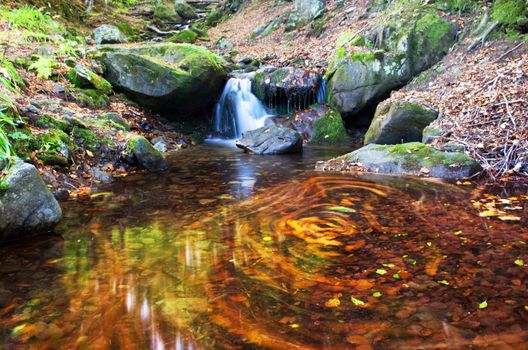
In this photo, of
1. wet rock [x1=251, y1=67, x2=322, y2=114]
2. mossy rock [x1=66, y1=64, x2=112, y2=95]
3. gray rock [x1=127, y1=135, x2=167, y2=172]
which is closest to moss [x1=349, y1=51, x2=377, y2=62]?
wet rock [x1=251, y1=67, x2=322, y2=114]

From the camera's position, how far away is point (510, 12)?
29.6ft

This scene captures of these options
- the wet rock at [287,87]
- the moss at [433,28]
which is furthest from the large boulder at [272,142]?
the moss at [433,28]

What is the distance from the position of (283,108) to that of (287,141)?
3.00 metres

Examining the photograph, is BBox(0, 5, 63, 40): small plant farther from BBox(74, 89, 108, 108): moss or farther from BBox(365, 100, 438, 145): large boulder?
BBox(365, 100, 438, 145): large boulder

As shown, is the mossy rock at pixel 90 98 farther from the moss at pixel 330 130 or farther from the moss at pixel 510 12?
the moss at pixel 510 12

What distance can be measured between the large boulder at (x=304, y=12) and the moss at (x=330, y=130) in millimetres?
7469

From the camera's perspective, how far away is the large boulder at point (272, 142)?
30.4 ft

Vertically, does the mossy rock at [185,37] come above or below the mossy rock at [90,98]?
above

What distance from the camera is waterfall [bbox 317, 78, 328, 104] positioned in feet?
38.5

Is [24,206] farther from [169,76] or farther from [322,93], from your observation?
[322,93]

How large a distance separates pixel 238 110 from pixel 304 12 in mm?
7688

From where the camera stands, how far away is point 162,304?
2.62 meters

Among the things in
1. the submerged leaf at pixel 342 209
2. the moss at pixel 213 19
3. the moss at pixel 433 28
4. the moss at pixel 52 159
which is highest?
the moss at pixel 213 19

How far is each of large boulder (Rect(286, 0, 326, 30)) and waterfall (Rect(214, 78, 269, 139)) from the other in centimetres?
642
